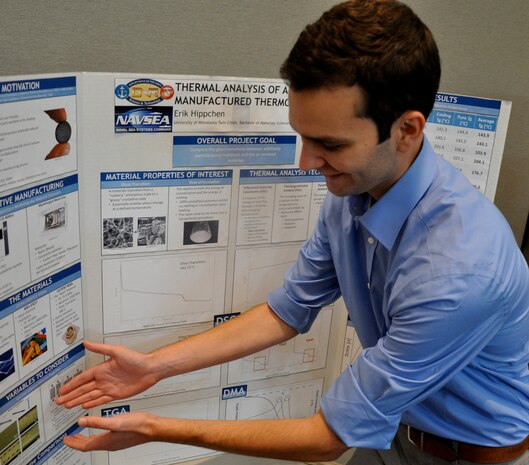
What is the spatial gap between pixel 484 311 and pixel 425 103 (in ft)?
1.17

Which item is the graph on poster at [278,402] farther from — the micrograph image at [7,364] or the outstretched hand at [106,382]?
the micrograph image at [7,364]

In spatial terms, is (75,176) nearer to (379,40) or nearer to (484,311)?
(379,40)

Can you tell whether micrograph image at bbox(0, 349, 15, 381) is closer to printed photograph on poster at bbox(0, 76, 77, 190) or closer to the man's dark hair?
printed photograph on poster at bbox(0, 76, 77, 190)

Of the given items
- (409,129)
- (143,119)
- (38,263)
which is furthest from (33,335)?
(409,129)

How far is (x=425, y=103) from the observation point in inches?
39.0

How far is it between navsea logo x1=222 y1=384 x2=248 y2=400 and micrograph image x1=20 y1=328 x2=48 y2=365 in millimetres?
574

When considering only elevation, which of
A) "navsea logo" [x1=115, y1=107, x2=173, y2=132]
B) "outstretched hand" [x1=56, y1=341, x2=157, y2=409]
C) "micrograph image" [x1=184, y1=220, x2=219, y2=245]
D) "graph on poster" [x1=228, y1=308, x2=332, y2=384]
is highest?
"navsea logo" [x1=115, y1=107, x2=173, y2=132]

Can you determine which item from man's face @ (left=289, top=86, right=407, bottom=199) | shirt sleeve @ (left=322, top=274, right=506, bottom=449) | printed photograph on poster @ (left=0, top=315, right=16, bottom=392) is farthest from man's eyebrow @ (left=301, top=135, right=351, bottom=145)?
printed photograph on poster @ (left=0, top=315, right=16, bottom=392)

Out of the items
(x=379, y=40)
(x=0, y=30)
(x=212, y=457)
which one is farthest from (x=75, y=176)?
(x=212, y=457)

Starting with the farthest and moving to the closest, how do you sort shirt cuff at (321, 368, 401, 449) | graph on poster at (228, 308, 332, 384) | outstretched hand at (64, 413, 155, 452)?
graph on poster at (228, 308, 332, 384)
outstretched hand at (64, 413, 155, 452)
shirt cuff at (321, 368, 401, 449)

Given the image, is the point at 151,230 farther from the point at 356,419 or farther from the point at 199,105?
the point at 356,419

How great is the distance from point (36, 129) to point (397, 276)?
0.74 meters

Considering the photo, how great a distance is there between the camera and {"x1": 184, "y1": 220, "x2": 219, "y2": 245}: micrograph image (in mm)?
1472

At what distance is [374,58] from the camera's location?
0.91 meters
